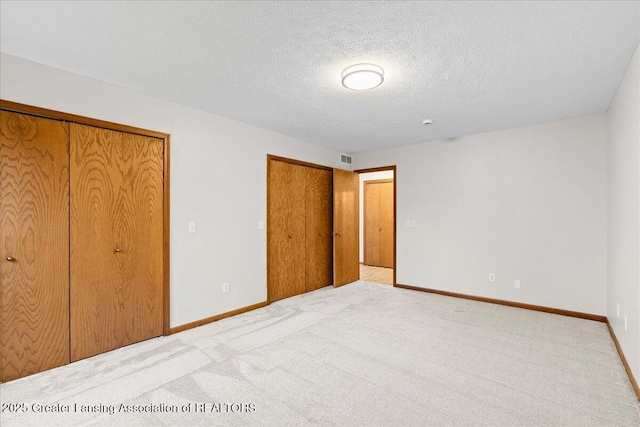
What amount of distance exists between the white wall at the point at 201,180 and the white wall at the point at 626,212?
3545 mm

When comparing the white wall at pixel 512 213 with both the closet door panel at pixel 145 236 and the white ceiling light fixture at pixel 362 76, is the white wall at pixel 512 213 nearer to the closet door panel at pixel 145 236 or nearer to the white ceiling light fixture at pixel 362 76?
the white ceiling light fixture at pixel 362 76

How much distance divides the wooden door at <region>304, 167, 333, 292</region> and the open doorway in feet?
6.18

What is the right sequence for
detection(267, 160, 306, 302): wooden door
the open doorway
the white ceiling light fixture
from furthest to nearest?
the open doorway → detection(267, 160, 306, 302): wooden door → the white ceiling light fixture

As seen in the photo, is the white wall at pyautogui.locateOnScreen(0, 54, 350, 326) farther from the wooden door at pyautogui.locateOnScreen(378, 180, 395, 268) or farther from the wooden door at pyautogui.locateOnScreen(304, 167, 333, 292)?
the wooden door at pyautogui.locateOnScreen(378, 180, 395, 268)

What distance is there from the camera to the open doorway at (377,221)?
6930mm

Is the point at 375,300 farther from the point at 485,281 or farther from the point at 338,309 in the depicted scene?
the point at 485,281

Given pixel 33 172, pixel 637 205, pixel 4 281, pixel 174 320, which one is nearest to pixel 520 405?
pixel 637 205

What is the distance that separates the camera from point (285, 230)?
4355 mm

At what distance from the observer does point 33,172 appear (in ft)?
7.33

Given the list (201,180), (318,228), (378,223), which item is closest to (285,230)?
(318,228)

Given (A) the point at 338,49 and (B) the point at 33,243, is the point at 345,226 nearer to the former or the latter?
(A) the point at 338,49

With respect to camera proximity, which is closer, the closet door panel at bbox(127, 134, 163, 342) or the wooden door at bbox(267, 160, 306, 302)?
the closet door panel at bbox(127, 134, 163, 342)

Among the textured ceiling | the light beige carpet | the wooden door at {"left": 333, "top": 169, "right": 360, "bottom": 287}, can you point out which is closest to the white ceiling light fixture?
the textured ceiling

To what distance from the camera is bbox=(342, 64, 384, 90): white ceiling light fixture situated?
226cm
